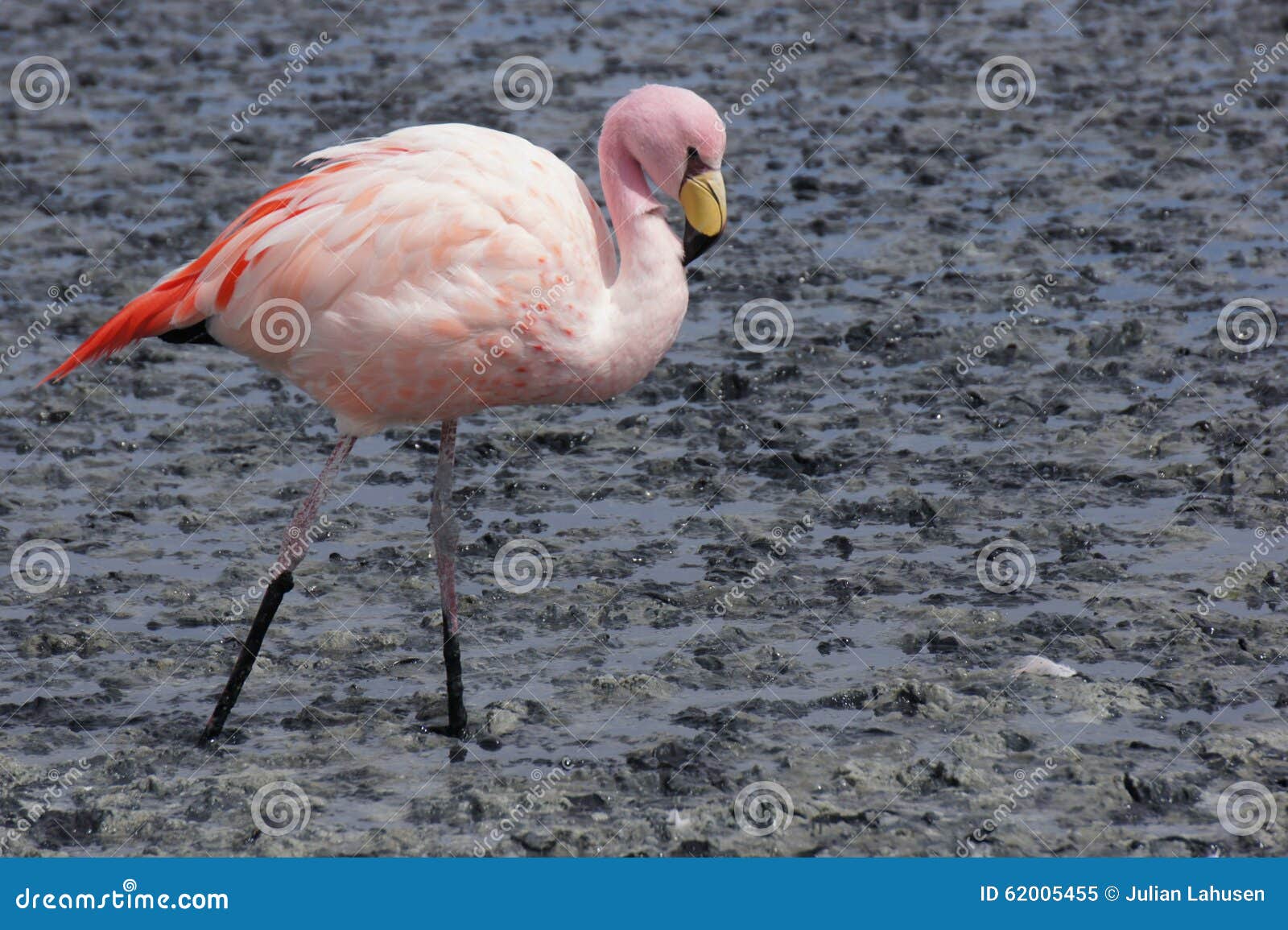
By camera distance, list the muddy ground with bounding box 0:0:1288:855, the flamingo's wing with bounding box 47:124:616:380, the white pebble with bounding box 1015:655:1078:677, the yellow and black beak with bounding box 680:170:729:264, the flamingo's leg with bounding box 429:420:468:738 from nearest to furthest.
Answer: the muddy ground with bounding box 0:0:1288:855 → the flamingo's wing with bounding box 47:124:616:380 → the yellow and black beak with bounding box 680:170:729:264 → the flamingo's leg with bounding box 429:420:468:738 → the white pebble with bounding box 1015:655:1078:677

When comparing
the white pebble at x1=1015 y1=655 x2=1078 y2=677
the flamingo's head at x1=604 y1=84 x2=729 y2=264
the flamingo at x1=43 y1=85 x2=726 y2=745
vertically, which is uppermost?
the flamingo's head at x1=604 y1=84 x2=729 y2=264

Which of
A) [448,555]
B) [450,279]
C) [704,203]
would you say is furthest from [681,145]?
[448,555]

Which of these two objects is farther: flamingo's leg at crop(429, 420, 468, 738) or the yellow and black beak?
flamingo's leg at crop(429, 420, 468, 738)

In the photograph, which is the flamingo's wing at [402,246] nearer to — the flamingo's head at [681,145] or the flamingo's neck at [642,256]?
the flamingo's neck at [642,256]

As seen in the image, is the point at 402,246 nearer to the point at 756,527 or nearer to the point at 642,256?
the point at 642,256

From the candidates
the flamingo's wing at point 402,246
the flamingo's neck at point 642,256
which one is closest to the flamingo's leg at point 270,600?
the flamingo's wing at point 402,246

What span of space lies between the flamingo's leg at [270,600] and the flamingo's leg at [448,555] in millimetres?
375

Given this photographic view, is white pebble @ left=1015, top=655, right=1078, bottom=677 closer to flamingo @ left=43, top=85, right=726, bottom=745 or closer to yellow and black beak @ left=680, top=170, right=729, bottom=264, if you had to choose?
flamingo @ left=43, top=85, right=726, bottom=745

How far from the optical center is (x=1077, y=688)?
6391 mm

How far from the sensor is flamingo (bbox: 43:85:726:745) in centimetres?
595

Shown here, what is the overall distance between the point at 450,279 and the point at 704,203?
0.88 metres

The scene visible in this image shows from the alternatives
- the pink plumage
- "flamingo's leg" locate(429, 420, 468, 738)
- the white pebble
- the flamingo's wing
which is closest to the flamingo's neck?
the pink plumage

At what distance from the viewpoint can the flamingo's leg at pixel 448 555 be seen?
6.36 m

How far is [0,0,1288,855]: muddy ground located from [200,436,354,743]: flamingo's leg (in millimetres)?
129
